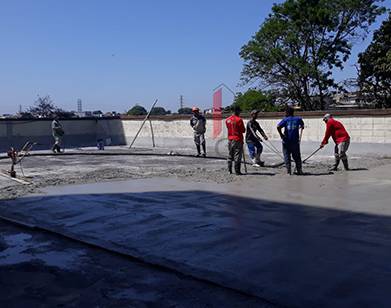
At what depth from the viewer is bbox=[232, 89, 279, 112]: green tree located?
116ft

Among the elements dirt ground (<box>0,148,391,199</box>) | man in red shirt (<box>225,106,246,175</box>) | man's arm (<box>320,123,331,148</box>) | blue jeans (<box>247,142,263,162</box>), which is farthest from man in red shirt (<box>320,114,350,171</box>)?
man in red shirt (<box>225,106,246,175</box>)

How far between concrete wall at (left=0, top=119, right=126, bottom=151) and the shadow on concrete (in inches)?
729

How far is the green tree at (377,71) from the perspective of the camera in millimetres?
30172

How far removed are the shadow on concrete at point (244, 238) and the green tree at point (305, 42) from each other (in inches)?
983

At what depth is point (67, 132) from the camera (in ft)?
101

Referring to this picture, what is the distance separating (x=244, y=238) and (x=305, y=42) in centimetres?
2894

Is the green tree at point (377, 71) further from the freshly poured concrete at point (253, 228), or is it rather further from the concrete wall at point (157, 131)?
the freshly poured concrete at point (253, 228)

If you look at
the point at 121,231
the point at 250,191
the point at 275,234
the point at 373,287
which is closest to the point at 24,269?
the point at 121,231

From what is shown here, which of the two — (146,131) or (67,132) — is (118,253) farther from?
(67,132)

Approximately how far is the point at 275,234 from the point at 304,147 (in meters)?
14.7

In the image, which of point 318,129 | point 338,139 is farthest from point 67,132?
point 338,139

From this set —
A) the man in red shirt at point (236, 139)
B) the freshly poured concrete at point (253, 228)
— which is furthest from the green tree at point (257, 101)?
the freshly poured concrete at point (253, 228)

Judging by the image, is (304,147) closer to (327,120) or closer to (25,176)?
(327,120)

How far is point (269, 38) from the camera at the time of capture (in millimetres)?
34781
